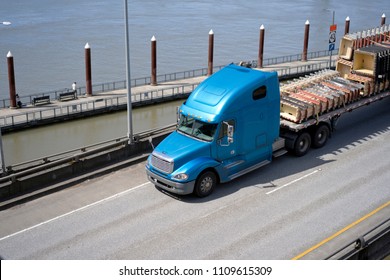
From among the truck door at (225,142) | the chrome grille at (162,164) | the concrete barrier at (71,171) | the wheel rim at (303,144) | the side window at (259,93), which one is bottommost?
the concrete barrier at (71,171)

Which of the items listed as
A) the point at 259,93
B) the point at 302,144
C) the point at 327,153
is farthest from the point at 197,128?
the point at 327,153

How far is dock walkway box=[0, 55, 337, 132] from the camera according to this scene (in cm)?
3419

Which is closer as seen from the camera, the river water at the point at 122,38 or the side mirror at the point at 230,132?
the side mirror at the point at 230,132

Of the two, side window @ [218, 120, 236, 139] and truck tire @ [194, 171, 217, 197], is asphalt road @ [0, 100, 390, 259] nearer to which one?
truck tire @ [194, 171, 217, 197]

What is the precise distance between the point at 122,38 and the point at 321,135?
4428 centimetres

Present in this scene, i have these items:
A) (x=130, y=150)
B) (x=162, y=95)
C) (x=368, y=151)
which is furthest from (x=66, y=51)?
(x=368, y=151)

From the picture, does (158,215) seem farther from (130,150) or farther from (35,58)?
(35,58)

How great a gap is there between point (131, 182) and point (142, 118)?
1757cm

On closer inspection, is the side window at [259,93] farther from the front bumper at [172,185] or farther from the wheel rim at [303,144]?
the front bumper at [172,185]

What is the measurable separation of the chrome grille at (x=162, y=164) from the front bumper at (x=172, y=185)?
1.00ft

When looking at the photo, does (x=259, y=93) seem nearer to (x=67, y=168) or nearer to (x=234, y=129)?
(x=234, y=129)

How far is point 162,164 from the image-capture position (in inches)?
754

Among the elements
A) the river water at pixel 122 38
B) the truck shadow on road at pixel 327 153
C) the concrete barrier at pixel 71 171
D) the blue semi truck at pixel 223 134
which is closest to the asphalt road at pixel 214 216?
the truck shadow on road at pixel 327 153

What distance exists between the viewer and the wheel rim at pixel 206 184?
19.3 meters
